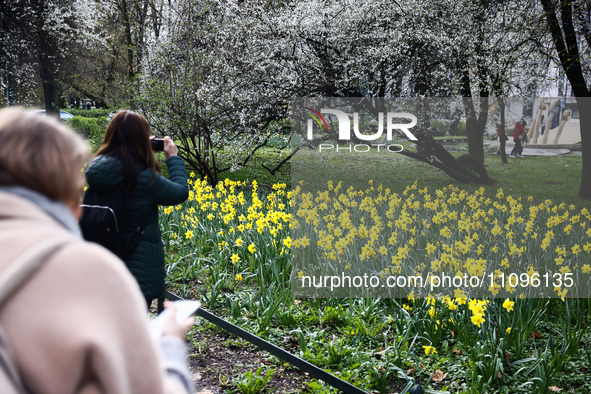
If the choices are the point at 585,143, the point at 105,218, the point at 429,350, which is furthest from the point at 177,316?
the point at 585,143

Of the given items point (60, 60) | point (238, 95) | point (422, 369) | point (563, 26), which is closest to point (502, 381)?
point (422, 369)

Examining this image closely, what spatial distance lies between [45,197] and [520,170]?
4805mm

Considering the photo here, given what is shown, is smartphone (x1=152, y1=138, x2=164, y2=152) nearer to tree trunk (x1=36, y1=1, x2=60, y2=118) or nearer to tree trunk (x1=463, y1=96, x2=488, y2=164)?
tree trunk (x1=463, y1=96, x2=488, y2=164)

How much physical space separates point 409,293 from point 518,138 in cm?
215

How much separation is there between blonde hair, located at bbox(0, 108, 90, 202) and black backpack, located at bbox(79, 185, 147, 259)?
65.2 inches

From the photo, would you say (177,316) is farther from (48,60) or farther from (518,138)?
(48,60)

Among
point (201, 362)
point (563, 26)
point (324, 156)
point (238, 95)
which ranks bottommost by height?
point (201, 362)

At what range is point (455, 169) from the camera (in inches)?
202

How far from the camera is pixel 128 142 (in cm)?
249

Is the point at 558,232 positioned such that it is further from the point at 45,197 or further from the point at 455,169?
the point at 45,197

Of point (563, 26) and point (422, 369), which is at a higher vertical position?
point (563, 26)

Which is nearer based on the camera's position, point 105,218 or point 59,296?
point 59,296

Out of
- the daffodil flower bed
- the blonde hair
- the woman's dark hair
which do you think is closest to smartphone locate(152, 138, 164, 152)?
the woman's dark hair

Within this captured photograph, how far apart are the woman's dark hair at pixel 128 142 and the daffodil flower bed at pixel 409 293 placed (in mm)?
1490
